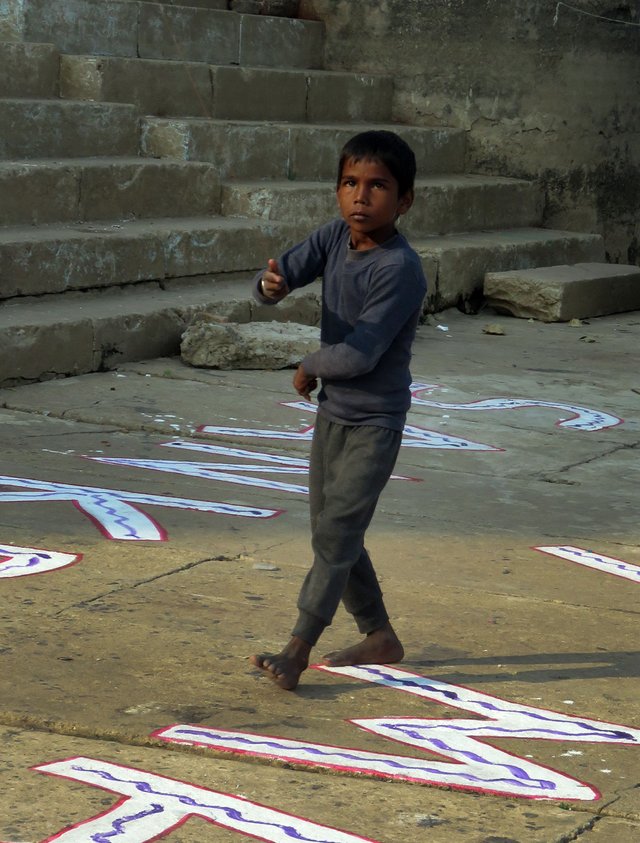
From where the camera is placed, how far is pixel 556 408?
675 centimetres

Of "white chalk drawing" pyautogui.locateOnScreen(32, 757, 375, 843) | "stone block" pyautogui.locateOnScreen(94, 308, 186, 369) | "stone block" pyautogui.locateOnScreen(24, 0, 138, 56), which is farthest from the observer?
"stone block" pyautogui.locateOnScreen(24, 0, 138, 56)

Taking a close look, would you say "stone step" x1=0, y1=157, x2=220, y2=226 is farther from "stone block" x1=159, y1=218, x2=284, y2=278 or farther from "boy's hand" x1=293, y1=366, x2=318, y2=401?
"boy's hand" x1=293, y1=366, x2=318, y2=401

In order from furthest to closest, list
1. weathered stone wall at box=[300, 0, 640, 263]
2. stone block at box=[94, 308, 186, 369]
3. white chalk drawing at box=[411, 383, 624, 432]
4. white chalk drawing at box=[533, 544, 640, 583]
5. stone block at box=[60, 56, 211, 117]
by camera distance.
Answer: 1. weathered stone wall at box=[300, 0, 640, 263]
2. stone block at box=[60, 56, 211, 117]
3. stone block at box=[94, 308, 186, 369]
4. white chalk drawing at box=[411, 383, 624, 432]
5. white chalk drawing at box=[533, 544, 640, 583]

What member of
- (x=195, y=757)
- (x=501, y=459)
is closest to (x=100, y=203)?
(x=501, y=459)

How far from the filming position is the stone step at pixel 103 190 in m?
7.55

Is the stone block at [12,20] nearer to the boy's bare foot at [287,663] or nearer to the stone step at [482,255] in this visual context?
the stone step at [482,255]

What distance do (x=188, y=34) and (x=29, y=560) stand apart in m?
6.91

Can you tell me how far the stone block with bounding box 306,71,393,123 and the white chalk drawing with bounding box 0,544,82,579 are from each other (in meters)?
7.02

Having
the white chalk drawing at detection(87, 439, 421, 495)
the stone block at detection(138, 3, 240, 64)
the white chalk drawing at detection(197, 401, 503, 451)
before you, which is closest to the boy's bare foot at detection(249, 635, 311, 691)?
the white chalk drawing at detection(87, 439, 421, 495)

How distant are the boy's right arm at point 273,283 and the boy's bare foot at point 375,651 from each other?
0.80m

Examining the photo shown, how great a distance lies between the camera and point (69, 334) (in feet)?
22.2

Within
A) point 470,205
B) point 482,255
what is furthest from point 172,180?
point 470,205

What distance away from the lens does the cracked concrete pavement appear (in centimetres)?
254

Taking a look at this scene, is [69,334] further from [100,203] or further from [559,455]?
[559,455]
